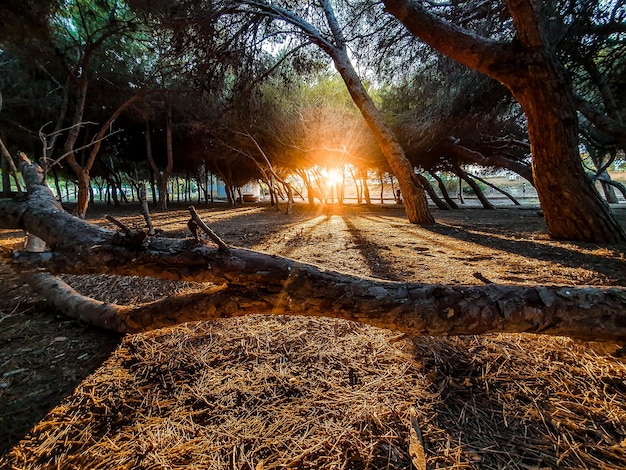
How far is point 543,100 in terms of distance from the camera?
3158 millimetres

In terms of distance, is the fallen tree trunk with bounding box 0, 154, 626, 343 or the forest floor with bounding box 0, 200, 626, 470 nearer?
the forest floor with bounding box 0, 200, 626, 470

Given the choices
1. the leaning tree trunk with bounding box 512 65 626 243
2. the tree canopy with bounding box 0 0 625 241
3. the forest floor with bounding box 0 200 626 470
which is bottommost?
the forest floor with bounding box 0 200 626 470

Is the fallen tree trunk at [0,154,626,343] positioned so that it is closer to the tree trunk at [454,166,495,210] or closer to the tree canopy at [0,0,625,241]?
the tree canopy at [0,0,625,241]

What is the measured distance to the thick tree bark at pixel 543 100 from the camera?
306 cm

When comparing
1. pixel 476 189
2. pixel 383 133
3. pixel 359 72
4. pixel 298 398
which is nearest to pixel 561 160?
pixel 383 133

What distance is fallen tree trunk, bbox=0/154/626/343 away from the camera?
0.94m

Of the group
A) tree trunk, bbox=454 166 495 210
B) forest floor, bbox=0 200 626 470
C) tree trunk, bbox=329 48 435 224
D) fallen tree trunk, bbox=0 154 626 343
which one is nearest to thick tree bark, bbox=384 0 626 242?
tree trunk, bbox=329 48 435 224

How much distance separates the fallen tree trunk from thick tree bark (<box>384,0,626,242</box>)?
325 centimetres

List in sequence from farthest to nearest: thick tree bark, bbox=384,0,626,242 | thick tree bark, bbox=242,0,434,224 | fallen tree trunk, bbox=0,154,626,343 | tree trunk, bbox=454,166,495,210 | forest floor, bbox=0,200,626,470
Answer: tree trunk, bbox=454,166,495,210 < thick tree bark, bbox=242,0,434,224 < thick tree bark, bbox=384,0,626,242 < fallen tree trunk, bbox=0,154,626,343 < forest floor, bbox=0,200,626,470

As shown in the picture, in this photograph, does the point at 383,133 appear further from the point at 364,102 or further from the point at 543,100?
the point at 543,100

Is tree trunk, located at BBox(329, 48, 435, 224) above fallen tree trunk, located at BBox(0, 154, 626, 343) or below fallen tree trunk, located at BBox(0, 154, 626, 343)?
above

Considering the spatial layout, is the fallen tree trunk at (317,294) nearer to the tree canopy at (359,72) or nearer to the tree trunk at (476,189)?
the tree canopy at (359,72)

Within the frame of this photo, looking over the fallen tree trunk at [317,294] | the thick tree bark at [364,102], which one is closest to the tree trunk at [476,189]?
the thick tree bark at [364,102]

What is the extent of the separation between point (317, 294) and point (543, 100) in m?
4.01
